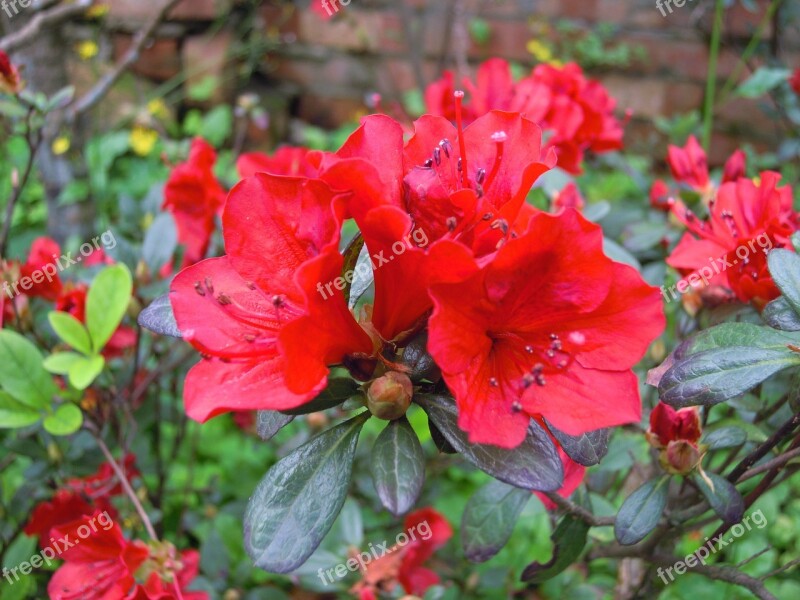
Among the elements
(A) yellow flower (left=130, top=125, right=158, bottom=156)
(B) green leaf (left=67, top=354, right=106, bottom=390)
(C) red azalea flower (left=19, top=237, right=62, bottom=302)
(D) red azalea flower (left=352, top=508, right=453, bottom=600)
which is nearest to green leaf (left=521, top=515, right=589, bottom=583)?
(D) red azalea flower (left=352, top=508, right=453, bottom=600)

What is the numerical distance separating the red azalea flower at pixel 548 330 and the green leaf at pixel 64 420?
0.53 metres

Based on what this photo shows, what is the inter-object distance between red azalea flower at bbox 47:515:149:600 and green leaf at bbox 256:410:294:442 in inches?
12.6

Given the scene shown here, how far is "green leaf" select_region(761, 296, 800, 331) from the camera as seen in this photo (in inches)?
25.5

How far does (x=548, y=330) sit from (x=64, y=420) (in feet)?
1.96

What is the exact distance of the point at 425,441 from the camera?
171 cm

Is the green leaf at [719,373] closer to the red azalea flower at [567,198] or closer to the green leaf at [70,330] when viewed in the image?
the red azalea flower at [567,198]

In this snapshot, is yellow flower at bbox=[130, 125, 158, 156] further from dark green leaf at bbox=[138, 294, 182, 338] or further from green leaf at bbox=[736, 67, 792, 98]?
dark green leaf at bbox=[138, 294, 182, 338]

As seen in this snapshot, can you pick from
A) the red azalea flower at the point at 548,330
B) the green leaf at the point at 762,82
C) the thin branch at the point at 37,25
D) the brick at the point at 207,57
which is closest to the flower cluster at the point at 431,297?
the red azalea flower at the point at 548,330

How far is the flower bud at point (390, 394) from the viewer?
590mm

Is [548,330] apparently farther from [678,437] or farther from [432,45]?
[432,45]

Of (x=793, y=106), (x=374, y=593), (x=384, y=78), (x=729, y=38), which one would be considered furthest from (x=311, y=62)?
(x=374, y=593)

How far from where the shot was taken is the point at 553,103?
1.24 metres

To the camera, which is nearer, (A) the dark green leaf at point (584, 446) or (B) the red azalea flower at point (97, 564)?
(A) the dark green leaf at point (584, 446)

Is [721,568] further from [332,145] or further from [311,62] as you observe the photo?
[311,62]
